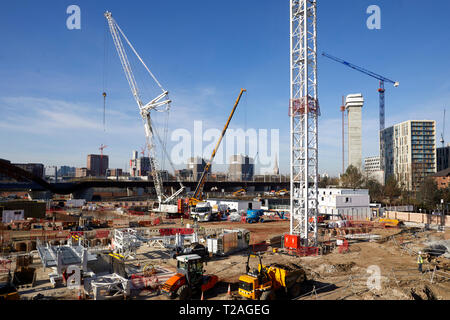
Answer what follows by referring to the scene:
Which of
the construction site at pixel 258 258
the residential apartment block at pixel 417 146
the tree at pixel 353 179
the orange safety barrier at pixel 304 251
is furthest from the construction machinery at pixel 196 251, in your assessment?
the residential apartment block at pixel 417 146

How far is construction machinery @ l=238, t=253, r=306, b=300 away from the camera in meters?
11.8

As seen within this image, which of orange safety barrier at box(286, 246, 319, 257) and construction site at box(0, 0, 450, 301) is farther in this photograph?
orange safety barrier at box(286, 246, 319, 257)

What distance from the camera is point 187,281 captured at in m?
13.0

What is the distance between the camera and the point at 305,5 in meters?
23.6

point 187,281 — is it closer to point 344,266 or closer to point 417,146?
point 344,266

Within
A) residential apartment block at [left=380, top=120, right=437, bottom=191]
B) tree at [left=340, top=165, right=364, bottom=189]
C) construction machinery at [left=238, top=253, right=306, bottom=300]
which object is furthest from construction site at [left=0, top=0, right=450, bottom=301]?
residential apartment block at [left=380, top=120, right=437, bottom=191]

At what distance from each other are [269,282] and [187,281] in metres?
3.56

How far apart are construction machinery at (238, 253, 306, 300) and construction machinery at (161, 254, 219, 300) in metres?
2.05

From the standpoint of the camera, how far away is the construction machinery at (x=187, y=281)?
12527mm

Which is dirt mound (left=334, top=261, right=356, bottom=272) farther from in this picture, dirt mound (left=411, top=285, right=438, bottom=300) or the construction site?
dirt mound (left=411, top=285, right=438, bottom=300)

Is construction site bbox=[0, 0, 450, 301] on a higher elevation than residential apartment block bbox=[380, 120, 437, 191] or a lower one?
lower
